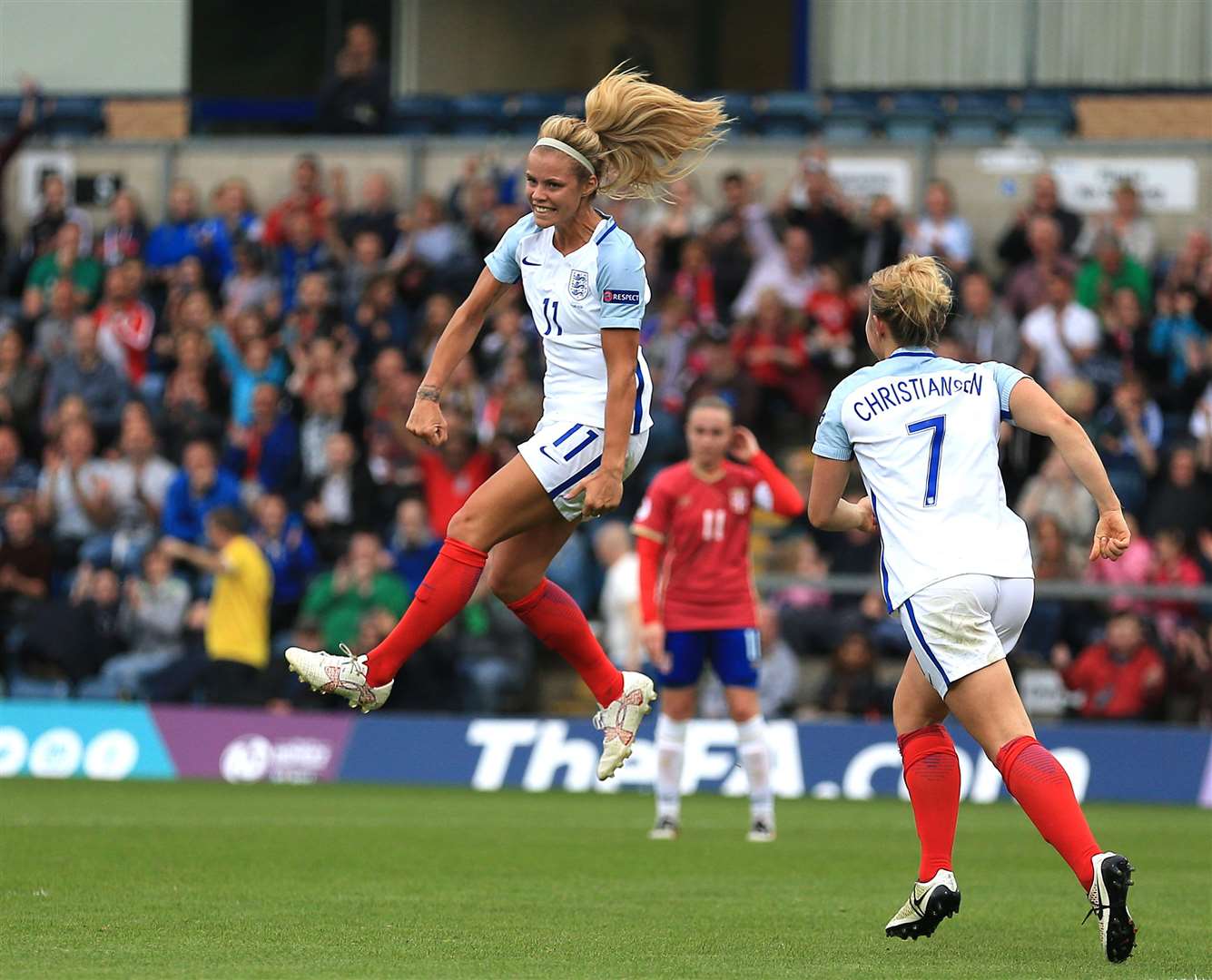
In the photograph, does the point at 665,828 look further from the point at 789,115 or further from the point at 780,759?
the point at 789,115

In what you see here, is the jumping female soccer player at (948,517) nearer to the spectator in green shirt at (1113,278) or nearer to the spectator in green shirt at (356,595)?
the spectator in green shirt at (356,595)

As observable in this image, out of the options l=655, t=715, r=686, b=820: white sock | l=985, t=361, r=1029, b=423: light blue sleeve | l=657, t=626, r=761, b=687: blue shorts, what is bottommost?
l=655, t=715, r=686, b=820: white sock

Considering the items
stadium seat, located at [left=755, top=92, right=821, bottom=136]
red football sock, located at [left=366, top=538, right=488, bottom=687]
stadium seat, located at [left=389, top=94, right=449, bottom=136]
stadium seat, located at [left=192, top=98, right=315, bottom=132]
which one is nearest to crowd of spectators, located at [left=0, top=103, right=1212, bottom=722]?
stadium seat, located at [left=755, top=92, right=821, bottom=136]

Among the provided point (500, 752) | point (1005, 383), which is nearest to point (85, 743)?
point (500, 752)

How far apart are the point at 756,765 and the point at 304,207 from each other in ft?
33.9

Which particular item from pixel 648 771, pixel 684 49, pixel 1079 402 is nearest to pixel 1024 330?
pixel 1079 402

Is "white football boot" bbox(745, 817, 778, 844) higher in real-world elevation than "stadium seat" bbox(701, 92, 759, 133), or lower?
lower

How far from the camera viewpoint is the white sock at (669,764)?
37.8 ft

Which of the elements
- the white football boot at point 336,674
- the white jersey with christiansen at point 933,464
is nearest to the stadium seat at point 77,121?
the white football boot at point 336,674

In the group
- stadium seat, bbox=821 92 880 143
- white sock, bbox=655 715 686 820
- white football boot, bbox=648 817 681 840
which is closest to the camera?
white football boot, bbox=648 817 681 840

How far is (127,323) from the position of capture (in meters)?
19.8

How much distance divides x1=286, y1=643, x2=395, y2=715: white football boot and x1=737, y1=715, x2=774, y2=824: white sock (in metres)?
4.16

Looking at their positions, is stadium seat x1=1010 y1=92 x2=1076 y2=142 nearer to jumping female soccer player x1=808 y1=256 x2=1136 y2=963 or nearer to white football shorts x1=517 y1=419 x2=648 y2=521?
white football shorts x1=517 y1=419 x2=648 y2=521

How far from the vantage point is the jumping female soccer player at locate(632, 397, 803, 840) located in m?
11.6
